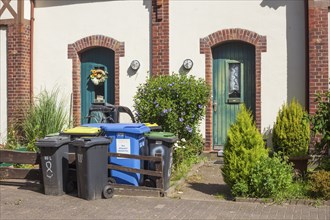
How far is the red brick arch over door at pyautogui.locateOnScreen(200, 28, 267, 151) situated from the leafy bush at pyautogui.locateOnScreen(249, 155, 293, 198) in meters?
3.72

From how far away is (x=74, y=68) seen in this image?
13055 millimetres

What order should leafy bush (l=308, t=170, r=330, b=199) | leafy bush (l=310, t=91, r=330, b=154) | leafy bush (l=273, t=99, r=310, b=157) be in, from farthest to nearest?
leafy bush (l=273, t=99, r=310, b=157), leafy bush (l=310, t=91, r=330, b=154), leafy bush (l=308, t=170, r=330, b=199)

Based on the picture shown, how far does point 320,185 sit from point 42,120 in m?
7.38

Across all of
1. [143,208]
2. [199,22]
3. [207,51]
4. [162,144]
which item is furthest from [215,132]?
[143,208]

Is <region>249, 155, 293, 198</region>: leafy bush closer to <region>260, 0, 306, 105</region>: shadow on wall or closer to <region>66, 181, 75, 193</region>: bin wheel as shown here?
<region>66, 181, 75, 193</region>: bin wheel

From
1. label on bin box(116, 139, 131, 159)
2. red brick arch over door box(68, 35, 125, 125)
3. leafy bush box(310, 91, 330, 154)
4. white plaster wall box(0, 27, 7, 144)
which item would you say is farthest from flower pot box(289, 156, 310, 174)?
white plaster wall box(0, 27, 7, 144)

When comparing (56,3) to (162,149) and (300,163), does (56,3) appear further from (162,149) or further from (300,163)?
(300,163)

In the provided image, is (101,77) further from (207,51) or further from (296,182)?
(296,182)

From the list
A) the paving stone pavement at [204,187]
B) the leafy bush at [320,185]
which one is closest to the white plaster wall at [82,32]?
the paving stone pavement at [204,187]

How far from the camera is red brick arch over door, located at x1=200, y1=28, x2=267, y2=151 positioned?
11531 millimetres

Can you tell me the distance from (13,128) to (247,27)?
21.6ft

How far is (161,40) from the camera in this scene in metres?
12.2

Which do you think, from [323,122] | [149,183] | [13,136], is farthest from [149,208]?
[13,136]

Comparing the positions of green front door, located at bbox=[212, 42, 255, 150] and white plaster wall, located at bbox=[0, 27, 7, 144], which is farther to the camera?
white plaster wall, located at bbox=[0, 27, 7, 144]
